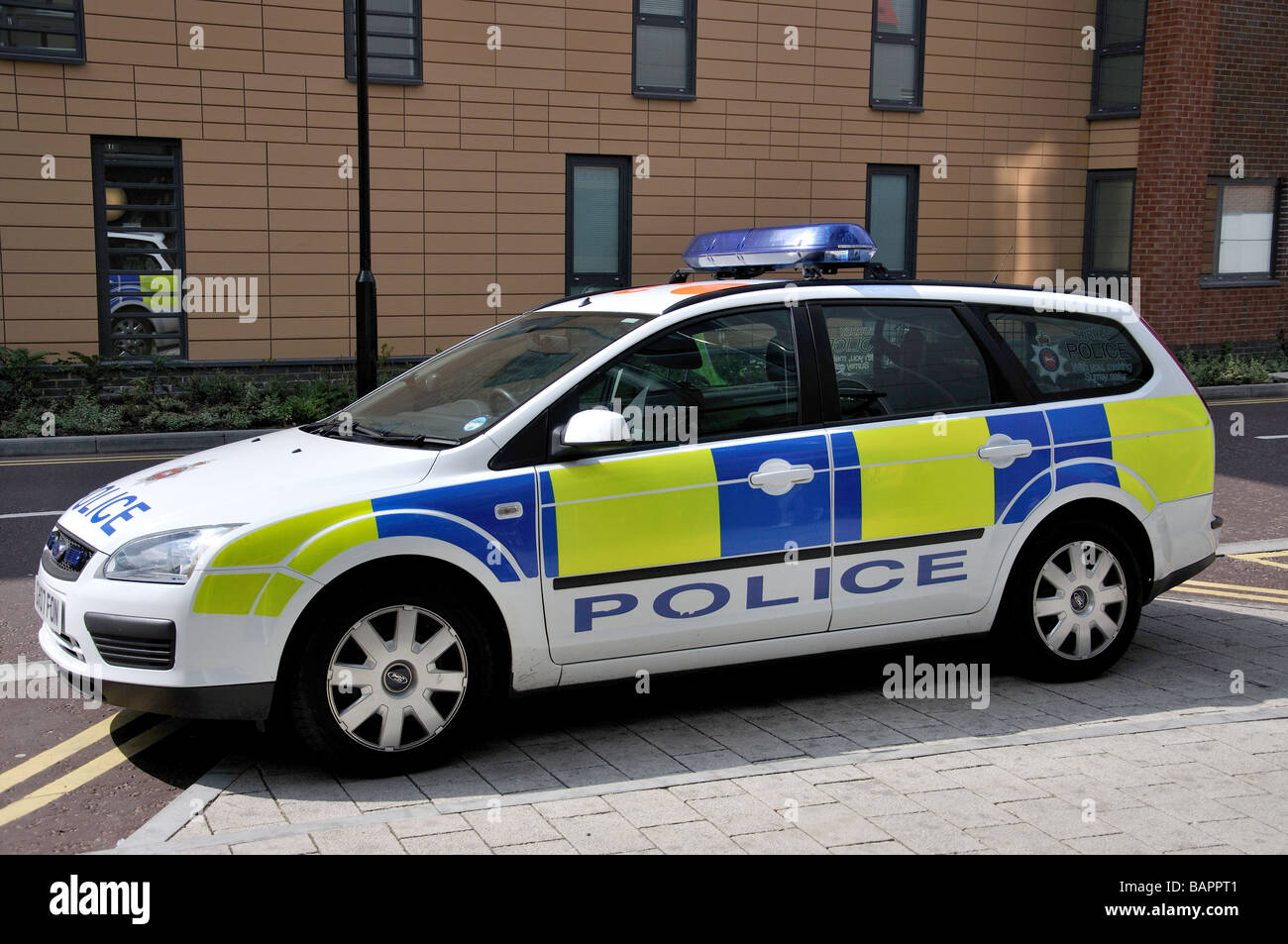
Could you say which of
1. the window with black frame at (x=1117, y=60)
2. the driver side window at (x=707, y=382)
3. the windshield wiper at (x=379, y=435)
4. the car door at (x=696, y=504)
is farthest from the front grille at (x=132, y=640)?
the window with black frame at (x=1117, y=60)

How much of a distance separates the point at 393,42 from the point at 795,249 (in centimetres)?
1060

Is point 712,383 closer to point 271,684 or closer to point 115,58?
point 271,684

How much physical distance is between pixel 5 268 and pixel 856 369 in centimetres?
1161

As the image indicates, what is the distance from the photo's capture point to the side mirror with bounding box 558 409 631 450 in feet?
15.1

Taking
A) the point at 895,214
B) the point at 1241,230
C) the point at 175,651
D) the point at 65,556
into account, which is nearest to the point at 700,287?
the point at 175,651

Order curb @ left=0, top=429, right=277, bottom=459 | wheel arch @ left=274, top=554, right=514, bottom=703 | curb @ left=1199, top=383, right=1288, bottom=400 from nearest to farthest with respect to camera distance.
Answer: wheel arch @ left=274, top=554, right=514, bottom=703 < curb @ left=0, top=429, right=277, bottom=459 < curb @ left=1199, top=383, right=1288, bottom=400

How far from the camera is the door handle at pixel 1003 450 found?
5379 millimetres

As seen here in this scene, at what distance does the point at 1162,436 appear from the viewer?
5.77m

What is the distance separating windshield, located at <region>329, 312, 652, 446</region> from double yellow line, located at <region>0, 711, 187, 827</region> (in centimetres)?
142

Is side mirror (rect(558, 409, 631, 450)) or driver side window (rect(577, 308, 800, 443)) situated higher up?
driver side window (rect(577, 308, 800, 443))

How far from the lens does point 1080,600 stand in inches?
221

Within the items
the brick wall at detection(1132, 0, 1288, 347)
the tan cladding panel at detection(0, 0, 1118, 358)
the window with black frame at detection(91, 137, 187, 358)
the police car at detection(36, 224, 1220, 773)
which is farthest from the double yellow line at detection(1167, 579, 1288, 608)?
the brick wall at detection(1132, 0, 1288, 347)

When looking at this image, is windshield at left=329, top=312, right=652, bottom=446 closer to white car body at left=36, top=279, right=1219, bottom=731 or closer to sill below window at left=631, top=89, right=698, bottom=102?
white car body at left=36, top=279, right=1219, bottom=731

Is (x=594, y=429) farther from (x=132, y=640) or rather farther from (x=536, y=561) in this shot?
(x=132, y=640)
